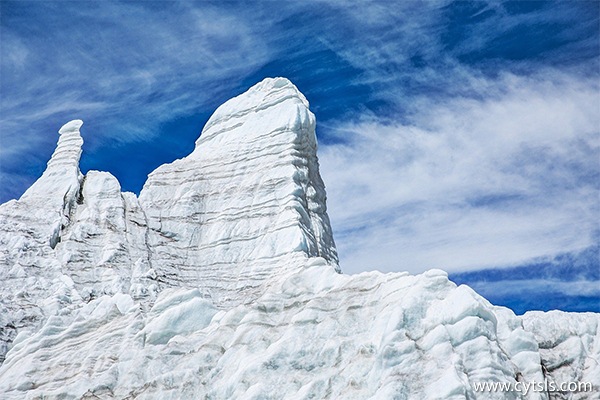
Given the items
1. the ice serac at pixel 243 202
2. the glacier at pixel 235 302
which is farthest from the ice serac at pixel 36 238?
the ice serac at pixel 243 202

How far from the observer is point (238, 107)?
67625mm

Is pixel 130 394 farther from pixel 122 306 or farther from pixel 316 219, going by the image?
pixel 316 219

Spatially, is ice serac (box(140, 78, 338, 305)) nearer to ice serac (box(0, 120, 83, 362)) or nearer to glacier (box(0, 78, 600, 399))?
glacier (box(0, 78, 600, 399))

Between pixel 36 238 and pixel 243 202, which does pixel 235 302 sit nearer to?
pixel 243 202

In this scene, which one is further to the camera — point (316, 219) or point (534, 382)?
point (316, 219)

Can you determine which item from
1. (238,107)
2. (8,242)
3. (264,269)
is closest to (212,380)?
(264,269)

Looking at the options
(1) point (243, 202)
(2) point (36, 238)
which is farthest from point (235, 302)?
(2) point (36, 238)

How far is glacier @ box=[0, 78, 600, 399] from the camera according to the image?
34.5 metres

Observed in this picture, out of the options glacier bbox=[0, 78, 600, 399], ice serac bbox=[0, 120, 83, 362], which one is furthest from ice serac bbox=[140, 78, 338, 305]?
ice serac bbox=[0, 120, 83, 362]

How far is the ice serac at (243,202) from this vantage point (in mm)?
56281

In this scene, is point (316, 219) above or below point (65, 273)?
above

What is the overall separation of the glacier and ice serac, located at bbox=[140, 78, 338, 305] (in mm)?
119

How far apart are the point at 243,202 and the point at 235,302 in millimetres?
10128

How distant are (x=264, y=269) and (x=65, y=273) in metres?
13.3
